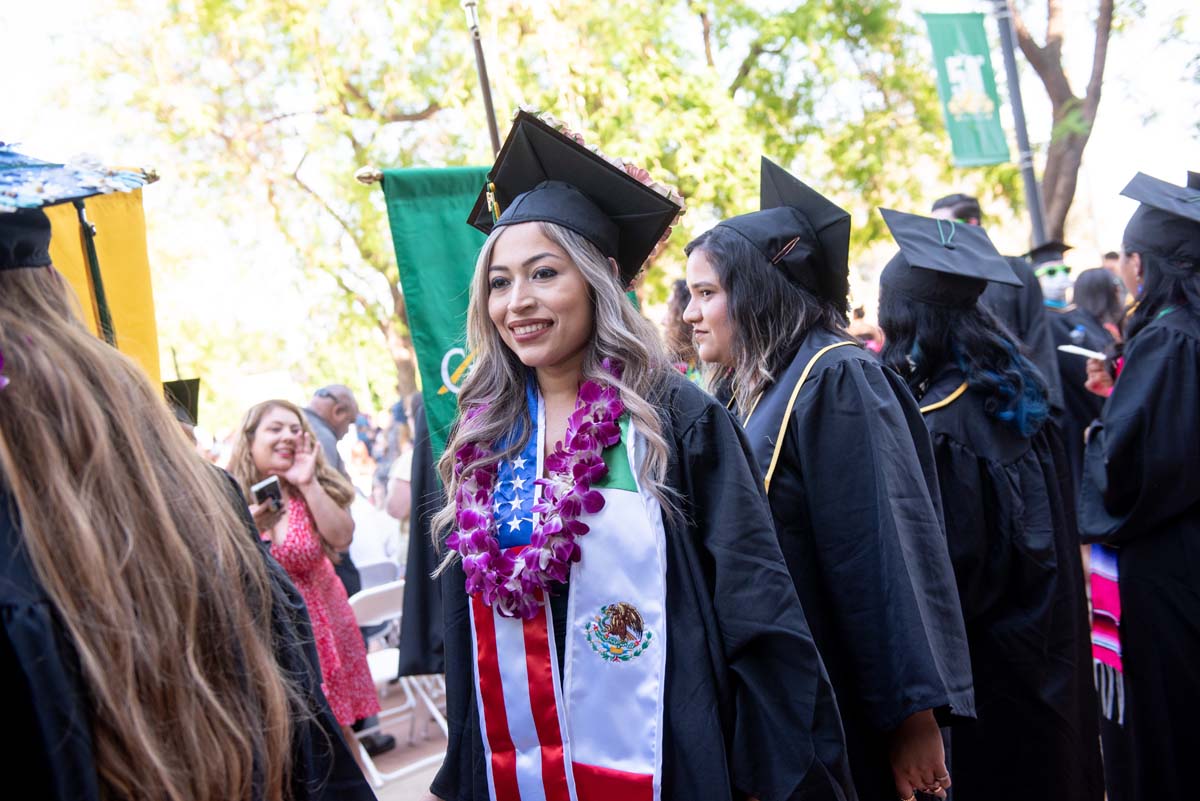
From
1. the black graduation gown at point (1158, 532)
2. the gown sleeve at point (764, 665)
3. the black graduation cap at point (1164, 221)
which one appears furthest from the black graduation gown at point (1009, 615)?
the gown sleeve at point (764, 665)

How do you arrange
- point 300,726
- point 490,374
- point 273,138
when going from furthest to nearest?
point 273,138, point 490,374, point 300,726

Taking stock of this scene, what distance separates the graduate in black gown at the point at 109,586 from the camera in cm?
132

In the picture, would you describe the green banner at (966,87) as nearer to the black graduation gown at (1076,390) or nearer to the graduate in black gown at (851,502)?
the black graduation gown at (1076,390)

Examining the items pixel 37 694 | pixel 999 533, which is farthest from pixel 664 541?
pixel 999 533

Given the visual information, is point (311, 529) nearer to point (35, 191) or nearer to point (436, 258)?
point (436, 258)

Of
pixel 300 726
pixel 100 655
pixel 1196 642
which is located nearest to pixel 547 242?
pixel 300 726

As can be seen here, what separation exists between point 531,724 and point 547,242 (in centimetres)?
108

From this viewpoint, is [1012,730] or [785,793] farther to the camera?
[1012,730]

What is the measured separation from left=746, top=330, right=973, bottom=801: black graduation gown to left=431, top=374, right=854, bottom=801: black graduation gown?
0.52 m

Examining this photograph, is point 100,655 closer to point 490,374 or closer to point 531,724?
point 531,724

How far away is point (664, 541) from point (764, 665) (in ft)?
1.06

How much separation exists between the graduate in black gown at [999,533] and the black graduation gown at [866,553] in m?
0.79

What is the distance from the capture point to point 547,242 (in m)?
2.42

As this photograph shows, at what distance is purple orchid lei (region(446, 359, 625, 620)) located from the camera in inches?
86.6
